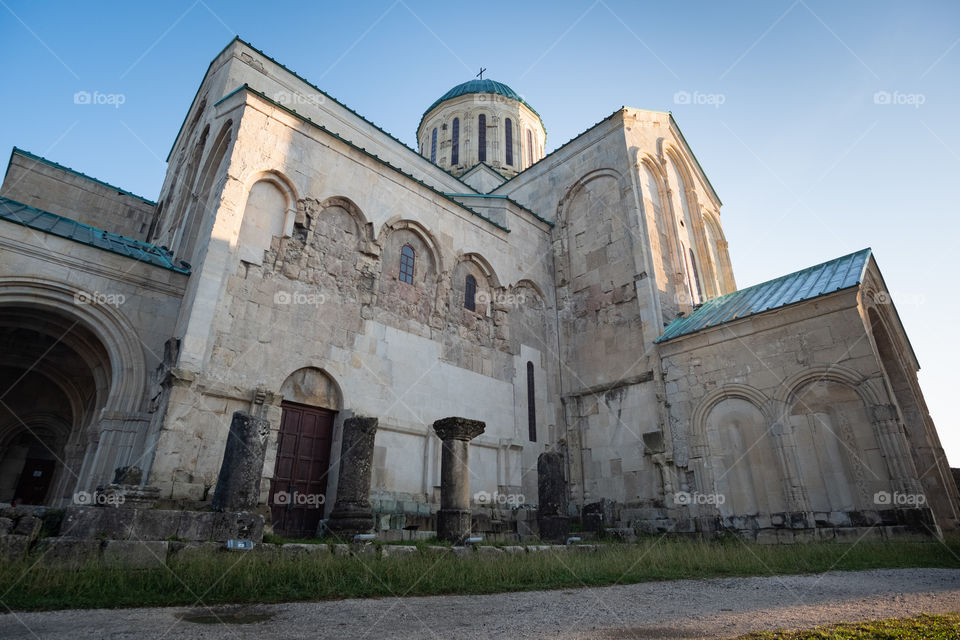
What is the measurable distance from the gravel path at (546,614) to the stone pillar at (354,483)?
3.87 metres

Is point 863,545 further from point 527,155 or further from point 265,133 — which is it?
point 527,155

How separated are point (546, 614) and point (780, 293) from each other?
1089 centimetres

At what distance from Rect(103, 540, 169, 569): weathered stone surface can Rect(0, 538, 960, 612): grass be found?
0.17 m

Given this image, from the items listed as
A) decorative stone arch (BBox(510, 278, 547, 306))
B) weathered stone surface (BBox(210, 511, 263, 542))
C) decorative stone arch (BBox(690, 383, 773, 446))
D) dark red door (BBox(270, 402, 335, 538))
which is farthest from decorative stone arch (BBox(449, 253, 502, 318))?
weathered stone surface (BBox(210, 511, 263, 542))

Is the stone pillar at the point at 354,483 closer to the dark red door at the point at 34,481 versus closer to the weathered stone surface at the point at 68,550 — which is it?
the weathered stone surface at the point at 68,550

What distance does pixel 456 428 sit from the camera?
9.38 meters

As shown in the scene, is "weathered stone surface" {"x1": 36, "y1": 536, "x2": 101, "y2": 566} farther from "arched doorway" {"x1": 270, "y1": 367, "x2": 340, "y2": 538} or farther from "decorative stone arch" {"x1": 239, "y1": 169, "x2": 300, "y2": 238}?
"decorative stone arch" {"x1": 239, "y1": 169, "x2": 300, "y2": 238}

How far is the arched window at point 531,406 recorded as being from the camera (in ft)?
46.5

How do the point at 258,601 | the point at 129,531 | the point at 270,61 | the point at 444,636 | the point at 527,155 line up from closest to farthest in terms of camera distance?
1. the point at 444,636
2. the point at 258,601
3. the point at 129,531
4. the point at 270,61
5. the point at 527,155

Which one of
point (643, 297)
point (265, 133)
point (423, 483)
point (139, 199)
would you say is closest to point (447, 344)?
point (423, 483)

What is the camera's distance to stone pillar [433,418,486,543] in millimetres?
8633

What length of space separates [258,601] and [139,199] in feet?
52.3

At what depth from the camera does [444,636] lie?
3.09 m

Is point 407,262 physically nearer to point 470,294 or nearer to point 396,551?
point 470,294
